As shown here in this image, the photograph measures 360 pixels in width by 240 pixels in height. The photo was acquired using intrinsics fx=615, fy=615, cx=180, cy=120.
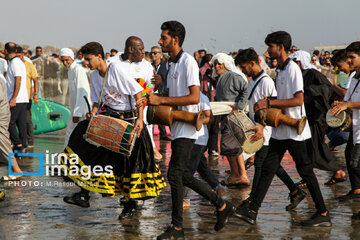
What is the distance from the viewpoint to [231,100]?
29.4ft

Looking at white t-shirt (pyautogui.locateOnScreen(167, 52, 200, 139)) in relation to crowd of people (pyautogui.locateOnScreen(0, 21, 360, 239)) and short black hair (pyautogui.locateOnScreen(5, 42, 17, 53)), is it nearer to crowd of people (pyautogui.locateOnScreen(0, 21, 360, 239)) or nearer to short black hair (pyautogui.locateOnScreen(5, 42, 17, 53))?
crowd of people (pyautogui.locateOnScreen(0, 21, 360, 239))

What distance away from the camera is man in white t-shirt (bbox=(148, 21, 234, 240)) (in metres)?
5.30

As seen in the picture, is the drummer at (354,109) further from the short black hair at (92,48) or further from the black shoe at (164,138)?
the black shoe at (164,138)

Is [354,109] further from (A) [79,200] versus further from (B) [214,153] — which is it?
(B) [214,153]

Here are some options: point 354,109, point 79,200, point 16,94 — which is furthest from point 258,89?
point 16,94

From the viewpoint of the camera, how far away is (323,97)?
7.70 meters

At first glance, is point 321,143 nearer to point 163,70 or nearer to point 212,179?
point 212,179

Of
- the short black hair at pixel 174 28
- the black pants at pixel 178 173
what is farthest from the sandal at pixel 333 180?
the short black hair at pixel 174 28

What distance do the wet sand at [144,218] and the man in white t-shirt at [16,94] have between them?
8.78 feet

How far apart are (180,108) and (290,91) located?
3.57 feet

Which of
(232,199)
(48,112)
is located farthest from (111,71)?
(48,112)

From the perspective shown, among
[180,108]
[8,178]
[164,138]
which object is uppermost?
[180,108]

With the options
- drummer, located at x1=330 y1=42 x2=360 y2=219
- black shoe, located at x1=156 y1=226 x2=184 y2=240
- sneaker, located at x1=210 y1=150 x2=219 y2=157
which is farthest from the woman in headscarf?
sneaker, located at x1=210 y1=150 x2=219 y2=157

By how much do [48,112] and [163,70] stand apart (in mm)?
4771
